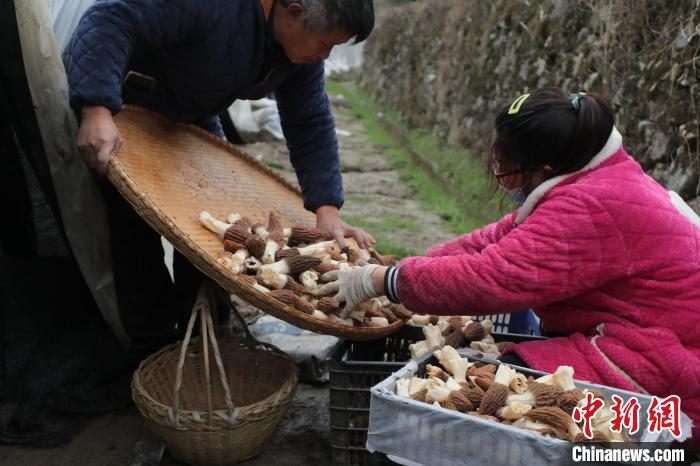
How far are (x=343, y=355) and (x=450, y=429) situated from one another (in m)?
0.80

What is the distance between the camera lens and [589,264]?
7.11 ft

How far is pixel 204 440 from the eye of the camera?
2516 millimetres

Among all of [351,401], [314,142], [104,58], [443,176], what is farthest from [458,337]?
[443,176]

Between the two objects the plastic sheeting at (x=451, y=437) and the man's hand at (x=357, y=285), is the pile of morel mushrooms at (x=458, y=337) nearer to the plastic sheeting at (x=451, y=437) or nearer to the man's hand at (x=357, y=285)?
the man's hand at (x=357, y=285)

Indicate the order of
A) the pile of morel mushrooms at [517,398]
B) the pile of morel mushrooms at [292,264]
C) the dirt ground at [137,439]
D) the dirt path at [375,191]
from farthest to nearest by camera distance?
the dirt path at [375,191] < the dirt ground at [137,439] < the pile of morel mushrooms at [292,264] < the pile of morel mushrooms at [517,398]

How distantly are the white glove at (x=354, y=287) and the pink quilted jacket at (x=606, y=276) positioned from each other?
152 mm

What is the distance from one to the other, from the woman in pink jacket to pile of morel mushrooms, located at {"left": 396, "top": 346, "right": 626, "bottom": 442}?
17cm

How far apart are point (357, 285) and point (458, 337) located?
20.3 inches

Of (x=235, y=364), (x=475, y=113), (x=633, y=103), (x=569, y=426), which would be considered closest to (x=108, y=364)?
(x=235, y=364)

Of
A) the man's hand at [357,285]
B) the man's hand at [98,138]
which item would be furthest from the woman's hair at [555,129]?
the man's hand at [98,138]

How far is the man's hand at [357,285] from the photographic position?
2.41 metres

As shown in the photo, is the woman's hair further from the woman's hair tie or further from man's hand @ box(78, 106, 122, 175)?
man's hand @ box(78, 106, 122, 175)

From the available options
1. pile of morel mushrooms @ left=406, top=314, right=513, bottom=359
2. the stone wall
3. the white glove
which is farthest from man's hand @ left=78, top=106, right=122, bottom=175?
the stone wall

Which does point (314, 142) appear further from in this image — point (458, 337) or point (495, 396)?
point (495, 396)
